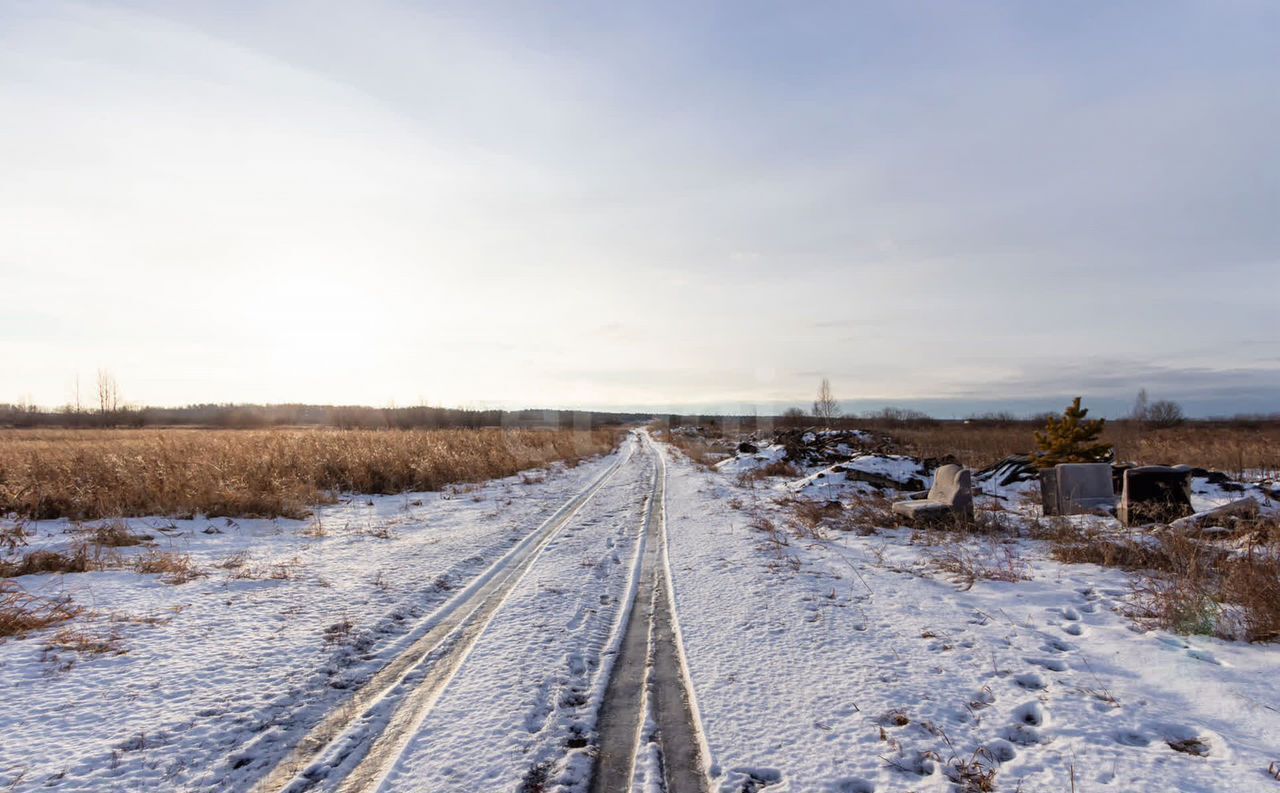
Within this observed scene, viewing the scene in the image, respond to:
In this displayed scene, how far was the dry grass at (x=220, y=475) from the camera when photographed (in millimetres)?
10195

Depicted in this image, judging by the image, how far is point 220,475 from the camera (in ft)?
39.5

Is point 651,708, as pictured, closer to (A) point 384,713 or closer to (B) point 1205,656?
(A) point 384,713

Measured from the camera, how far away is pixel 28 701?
3.77 meters

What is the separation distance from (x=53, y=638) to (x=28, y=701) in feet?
3.95

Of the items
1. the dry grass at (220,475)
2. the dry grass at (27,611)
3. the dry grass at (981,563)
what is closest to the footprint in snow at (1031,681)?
the dry grass at (981,563)

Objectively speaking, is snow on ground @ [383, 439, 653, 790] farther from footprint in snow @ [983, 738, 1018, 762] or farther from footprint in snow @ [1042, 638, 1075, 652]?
footprint in snow @ [1042, 638, 1075, 652]

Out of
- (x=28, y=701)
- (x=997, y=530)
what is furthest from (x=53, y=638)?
(x=997, y=530)

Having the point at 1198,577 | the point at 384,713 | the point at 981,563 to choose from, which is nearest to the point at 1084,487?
the point at 981,563

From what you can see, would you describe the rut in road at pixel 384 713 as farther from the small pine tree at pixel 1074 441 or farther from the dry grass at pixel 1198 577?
the small pine tree at pixel 1074 441

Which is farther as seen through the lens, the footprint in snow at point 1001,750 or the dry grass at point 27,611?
the dry grass at point 27,611

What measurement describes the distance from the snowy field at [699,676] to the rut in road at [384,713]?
0.24 ft

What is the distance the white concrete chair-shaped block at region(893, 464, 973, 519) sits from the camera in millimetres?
10086

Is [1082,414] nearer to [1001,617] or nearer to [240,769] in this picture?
[1001,617]

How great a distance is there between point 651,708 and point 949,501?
829 cm
